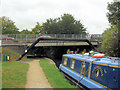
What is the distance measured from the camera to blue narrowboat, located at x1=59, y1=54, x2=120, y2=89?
5925 mm

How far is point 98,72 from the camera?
7059 mm

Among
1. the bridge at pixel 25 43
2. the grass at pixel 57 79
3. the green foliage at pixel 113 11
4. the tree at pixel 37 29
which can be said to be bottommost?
the grass at pixel 57 79

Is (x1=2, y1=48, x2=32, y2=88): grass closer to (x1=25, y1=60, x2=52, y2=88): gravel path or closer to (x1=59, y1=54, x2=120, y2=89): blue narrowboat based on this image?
(x1=25, y1=60, x2=52, y2=88): gravel path

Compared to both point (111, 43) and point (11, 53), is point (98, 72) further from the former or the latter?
point (11, 53)

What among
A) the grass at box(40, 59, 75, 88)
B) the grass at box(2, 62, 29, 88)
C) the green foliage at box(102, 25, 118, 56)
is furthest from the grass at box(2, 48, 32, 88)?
the green foliage at box(102, 25, 118, 56)

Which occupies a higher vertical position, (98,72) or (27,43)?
(27,43)

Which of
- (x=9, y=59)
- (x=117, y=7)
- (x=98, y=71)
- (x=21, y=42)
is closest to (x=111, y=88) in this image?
(x=98, y=71)

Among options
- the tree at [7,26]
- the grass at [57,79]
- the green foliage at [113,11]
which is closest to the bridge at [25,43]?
the green foliage at [113,11]

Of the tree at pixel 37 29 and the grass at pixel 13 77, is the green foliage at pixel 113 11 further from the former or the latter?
the tree at pixel 37 29

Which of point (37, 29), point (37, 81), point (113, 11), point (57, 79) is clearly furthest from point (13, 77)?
point (37, 29)

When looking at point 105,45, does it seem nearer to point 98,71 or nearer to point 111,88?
point 98,71

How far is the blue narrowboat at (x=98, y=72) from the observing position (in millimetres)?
5925

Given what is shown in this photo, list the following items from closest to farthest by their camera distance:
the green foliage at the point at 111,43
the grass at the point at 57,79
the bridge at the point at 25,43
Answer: the grass at the point at 57,79 < the green foliage at the point at 111,43 < the bridge at the point at 25,43

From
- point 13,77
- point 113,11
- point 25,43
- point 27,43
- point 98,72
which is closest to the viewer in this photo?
point 98,72
